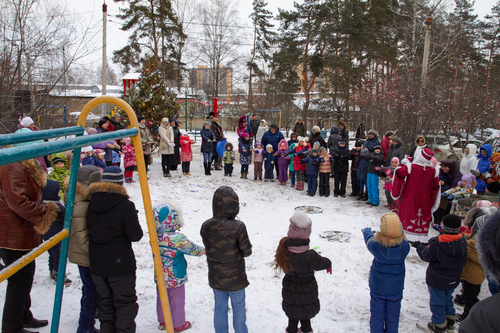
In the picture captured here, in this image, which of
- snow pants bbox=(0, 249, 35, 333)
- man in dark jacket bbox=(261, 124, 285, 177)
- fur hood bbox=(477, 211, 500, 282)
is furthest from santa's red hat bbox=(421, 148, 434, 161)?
snow pants bbox=(0, 249, 35, 333)

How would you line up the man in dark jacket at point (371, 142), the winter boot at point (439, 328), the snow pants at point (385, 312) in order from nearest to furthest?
the snow pants at point (385, 312) < the winter boot at point (439, 328) < the man in dark jacket at point (371, 142)

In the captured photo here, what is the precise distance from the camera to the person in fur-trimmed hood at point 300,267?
3150mm

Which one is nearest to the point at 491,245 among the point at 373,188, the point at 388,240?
the point at 388,240

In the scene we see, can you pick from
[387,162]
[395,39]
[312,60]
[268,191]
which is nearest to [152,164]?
[268,191]

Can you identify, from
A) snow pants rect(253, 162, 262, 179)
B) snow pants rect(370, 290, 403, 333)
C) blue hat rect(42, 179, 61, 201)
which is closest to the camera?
snow pants rect(370, 290, 403, 333)

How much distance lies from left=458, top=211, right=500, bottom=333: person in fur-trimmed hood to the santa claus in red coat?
15.9 ft

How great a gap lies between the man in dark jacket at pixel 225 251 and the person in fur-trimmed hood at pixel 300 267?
42 cm

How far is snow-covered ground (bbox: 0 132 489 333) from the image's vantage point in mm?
3670

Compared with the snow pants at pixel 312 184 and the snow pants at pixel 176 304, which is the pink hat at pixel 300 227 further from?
the snow pants at pixel 312 184

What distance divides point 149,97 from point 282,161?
530 cm

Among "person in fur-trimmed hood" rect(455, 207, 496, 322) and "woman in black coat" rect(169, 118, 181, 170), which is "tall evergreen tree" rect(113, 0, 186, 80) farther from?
"person in fur-trimmed hood" rect(455, 207, 496, 322)

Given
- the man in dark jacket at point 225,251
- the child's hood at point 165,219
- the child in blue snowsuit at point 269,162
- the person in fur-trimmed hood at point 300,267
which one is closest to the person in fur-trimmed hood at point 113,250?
the child's hood at point 165,219

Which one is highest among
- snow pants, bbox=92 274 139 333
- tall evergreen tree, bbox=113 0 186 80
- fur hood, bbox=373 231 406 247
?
tall evergreen tree, bbox=113 0 186 80

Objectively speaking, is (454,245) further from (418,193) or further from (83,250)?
(83,250)
